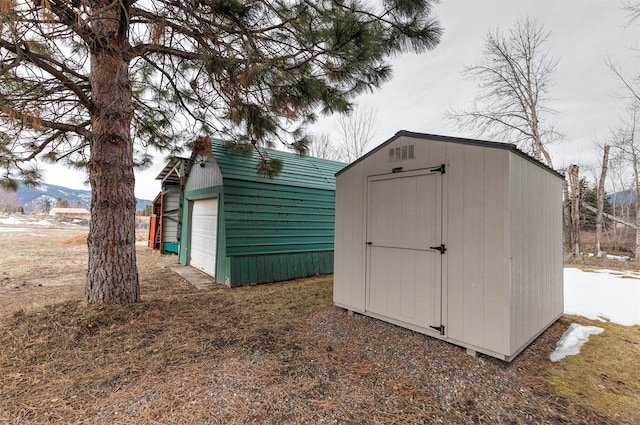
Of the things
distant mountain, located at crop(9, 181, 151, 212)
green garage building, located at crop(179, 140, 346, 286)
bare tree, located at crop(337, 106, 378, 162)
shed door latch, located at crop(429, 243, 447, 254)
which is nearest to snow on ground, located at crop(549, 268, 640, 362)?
shed door latch, located at crop(429, 243, 447, 254)

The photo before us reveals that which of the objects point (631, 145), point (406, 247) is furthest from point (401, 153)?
point (631, 145)

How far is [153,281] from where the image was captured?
19.9 ft

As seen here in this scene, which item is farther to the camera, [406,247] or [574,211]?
[574,211]

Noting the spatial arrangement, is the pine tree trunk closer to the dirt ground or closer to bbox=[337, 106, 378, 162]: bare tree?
the dirt ground

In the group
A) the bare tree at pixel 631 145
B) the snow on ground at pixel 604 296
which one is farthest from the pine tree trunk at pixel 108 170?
the bare tree at pixel 631 145

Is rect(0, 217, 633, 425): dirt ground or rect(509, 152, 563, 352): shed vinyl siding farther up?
rect(509, 152, 563, 352): shed vinyl siding

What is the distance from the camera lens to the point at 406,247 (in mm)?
3354

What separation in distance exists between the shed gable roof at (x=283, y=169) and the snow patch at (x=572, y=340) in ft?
14.3

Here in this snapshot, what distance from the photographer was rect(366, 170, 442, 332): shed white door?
310 centimetres

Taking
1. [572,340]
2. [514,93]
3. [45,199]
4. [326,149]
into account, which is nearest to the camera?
[572,340]

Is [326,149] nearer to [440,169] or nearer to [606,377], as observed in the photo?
[440,169]

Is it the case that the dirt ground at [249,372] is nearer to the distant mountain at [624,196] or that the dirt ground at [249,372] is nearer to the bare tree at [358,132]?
the bare tree at [358,132]

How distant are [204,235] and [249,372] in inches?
212

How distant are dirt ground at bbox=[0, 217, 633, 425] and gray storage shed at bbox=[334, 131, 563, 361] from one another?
0.33 metres
